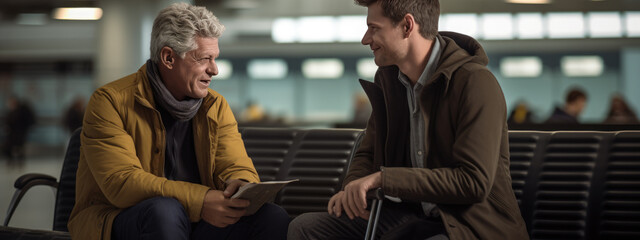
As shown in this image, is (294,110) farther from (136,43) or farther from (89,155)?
(89,155)

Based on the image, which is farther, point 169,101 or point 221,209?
point 169,101

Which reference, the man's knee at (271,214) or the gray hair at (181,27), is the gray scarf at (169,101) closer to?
the gray hair at (181,27)

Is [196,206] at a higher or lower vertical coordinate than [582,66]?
higher

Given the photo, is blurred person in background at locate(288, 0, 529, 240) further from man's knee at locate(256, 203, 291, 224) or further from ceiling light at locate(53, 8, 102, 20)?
ceiling light at locate(53, 8, 102, 20)

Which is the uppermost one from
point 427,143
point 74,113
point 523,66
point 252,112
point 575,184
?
point 427,143

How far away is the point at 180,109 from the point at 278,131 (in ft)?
3.83

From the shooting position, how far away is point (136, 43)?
10.5 meters

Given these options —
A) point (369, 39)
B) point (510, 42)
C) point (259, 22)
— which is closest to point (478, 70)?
point (369, 39)

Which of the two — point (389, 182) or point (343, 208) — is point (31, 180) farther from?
point (389, 182)

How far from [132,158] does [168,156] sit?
164 millimetres

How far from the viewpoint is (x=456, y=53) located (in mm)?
1993

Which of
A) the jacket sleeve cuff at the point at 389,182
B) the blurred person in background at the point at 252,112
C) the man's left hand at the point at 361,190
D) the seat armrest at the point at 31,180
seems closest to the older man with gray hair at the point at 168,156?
the man's left hand at the point at 361,190

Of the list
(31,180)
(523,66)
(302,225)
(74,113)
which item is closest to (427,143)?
(302,225)

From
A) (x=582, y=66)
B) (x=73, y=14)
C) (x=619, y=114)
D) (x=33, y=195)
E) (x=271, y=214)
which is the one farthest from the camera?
(x=73, y=14)
